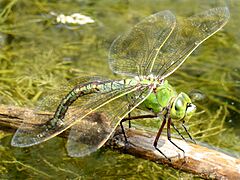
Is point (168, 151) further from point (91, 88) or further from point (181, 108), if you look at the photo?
point (91, 88)

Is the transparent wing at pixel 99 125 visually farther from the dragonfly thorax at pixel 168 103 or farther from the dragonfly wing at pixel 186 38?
the dragonfly wing at pixel 186 38

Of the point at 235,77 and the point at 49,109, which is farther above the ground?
the point at 49,109

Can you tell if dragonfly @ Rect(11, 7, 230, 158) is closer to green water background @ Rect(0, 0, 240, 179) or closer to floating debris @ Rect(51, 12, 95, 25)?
green water background @ Rect(0, 0, 240, 179)

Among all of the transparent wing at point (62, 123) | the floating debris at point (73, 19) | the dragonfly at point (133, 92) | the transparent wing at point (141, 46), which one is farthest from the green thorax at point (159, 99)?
the floating debris at point (73, 19)

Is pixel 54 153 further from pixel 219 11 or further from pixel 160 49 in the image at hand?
pixel 219 11

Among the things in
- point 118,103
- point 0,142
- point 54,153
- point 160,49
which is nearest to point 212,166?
point 118,103

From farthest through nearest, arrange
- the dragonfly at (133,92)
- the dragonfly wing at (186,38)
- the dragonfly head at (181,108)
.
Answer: the dragonfly wing at (186,38) < the dragonfly head at (181,108) < the dragonfly at (133,92)
